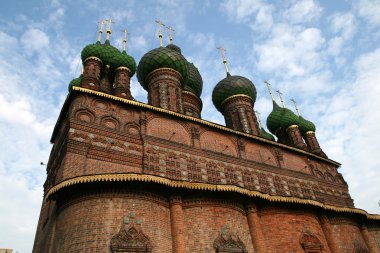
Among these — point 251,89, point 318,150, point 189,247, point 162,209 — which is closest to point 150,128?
point 162,209

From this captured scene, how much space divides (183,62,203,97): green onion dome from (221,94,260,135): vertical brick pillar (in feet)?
6.57

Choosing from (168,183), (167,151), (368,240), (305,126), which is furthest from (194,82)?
(168,183)

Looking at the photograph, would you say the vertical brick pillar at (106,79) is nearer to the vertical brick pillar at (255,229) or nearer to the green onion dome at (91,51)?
the green onion dome at (91,51)

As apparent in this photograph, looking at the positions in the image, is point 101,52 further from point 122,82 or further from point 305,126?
point 305,126

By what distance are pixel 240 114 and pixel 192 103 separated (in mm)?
2945

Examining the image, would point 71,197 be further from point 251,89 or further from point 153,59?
point 251,89

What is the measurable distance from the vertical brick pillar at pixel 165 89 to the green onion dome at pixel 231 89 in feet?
14.3

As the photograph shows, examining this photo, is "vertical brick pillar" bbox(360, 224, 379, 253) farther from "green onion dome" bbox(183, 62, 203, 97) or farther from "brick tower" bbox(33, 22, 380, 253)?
"green onion dome" bbox(183, 62, 203, 97)

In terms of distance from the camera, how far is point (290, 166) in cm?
1525

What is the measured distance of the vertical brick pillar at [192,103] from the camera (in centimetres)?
1912

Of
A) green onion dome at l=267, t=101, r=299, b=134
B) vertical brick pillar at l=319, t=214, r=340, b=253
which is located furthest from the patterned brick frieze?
green onion dome at l=267, t=101, r=299, b=134

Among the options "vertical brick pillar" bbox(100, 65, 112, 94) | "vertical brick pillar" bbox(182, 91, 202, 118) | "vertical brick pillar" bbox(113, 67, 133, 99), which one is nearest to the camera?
"vertical brick pillar" bbox(113, 67, 133, 99)

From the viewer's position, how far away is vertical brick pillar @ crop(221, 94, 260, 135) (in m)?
18.1

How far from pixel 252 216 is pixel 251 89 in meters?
11.8
